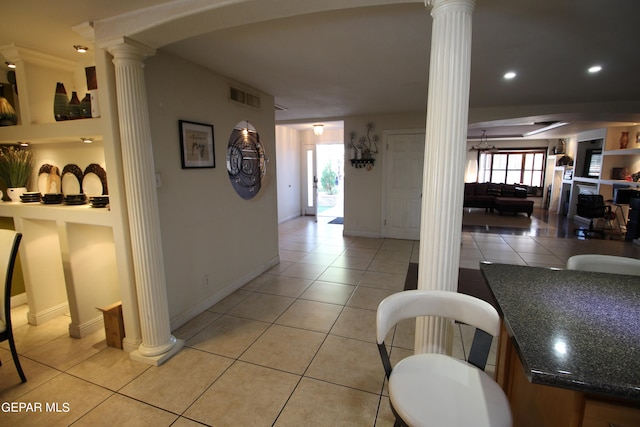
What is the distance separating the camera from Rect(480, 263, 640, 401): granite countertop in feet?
2.71

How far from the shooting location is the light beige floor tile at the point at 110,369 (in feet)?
6.80

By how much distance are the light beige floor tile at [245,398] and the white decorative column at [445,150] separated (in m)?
1.02

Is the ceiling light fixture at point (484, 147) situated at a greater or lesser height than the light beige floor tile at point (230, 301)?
greater

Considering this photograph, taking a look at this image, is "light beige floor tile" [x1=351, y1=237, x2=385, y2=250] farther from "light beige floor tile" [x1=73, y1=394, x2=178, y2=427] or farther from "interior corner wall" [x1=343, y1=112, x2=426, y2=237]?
"light beige floor tile" [x1=73, y1=394, x2=178, y2=427]

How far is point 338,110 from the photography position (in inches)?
203

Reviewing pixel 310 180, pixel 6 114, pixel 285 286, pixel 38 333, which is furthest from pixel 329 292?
pixel 310 180

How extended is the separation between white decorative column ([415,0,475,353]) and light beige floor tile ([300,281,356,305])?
1.80 m

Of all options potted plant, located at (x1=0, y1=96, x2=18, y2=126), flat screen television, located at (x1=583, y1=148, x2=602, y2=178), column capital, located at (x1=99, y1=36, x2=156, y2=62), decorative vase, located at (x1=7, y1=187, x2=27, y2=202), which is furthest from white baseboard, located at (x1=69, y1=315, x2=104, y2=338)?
flat screen television, located at (x1=583, y1=148, x2=602, y2=178)

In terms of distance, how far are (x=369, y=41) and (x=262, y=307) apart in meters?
2.59

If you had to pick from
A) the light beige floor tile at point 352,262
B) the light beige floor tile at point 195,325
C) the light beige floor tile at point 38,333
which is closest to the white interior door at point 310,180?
the light beige floor tile at point 352,262

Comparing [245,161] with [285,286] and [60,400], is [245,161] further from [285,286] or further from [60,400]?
[60,400]

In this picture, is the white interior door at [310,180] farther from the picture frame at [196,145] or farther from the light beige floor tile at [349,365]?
the light beige floor tile at [349,365]

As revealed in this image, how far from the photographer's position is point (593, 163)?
795 centimetres

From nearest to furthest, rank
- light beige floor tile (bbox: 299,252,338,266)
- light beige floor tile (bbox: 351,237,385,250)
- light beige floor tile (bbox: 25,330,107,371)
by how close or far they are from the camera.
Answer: light beige floor tile (bbox: 25,330,107,371)
light beige floor tile (bbox: 299,252,338,266)
light beige floor tile (bbox: 351,237,385,250)
